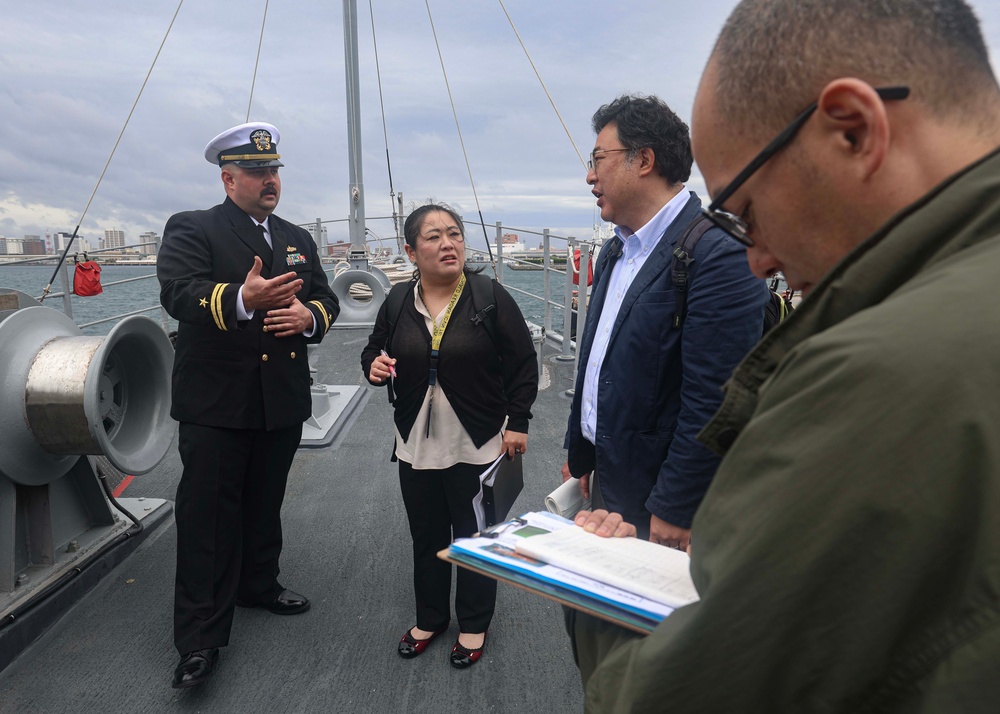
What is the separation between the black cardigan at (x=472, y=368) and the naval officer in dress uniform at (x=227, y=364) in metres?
0.38

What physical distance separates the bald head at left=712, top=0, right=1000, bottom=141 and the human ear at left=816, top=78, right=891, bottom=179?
0.04m

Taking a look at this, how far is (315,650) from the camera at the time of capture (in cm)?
256

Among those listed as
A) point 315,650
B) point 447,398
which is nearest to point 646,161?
point 447,398

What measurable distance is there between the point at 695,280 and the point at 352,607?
198cm

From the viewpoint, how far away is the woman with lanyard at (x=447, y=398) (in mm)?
2539

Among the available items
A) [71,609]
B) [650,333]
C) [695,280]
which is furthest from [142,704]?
[695,280]

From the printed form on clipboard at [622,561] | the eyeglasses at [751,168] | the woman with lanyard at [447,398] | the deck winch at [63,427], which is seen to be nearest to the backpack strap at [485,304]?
the woman with lanyard at [447,398]

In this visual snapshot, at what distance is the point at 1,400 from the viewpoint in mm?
2465

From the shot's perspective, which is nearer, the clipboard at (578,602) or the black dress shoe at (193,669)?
the clipboard at (578,602)

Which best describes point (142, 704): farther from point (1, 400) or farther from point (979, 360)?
point (979, 360)

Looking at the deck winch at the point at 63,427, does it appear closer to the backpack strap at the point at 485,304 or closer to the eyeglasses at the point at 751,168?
the backpack strap at the point at 485,304

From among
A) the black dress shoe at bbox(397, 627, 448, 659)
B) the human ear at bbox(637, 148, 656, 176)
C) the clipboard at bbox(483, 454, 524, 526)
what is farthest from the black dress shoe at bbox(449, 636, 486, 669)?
the human ear at bbox(637, 148, 656, 176)

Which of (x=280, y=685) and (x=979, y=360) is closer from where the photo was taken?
(x=979, y=360)

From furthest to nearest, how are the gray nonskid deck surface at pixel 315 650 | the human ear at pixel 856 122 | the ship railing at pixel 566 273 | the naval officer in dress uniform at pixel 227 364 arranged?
the ship railing at pixel 566 273 < the naval officer in dress uniform at pixel 227 364 < the gray nonskid deck surface at pixel 315 650 < the human ear at pixel 856 122
